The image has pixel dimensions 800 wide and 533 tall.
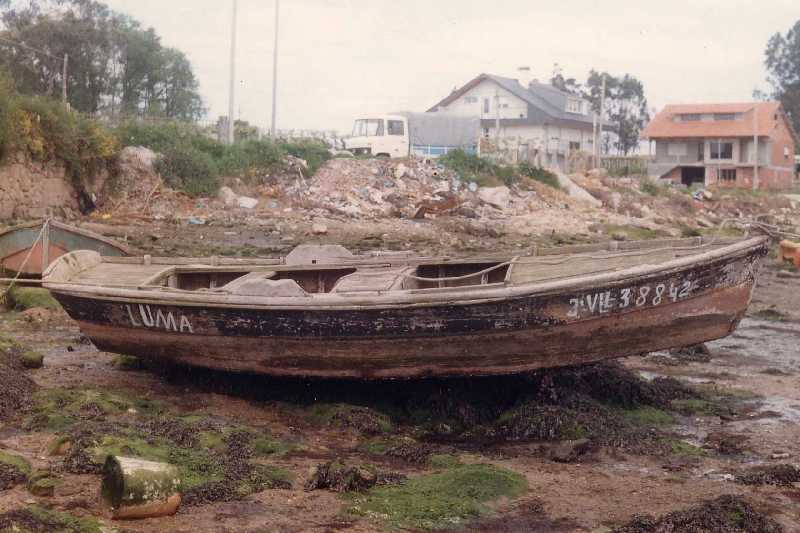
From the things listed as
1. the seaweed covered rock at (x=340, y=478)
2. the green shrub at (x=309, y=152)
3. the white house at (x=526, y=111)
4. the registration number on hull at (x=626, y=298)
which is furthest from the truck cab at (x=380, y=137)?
the seaweed covered rock at (x=340, y=478)

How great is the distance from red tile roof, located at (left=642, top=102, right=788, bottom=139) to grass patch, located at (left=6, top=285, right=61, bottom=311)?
4596 centimetres

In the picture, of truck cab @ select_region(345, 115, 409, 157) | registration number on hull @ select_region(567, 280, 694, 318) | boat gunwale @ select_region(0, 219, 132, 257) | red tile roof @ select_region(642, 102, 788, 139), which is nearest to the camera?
registration number on hull @ select_region(567, 280, 694, 318)

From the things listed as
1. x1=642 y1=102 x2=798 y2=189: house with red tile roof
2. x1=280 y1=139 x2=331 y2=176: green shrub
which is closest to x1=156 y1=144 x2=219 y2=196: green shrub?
x1=280 y1=139 x2=331 y2=176: green shrub

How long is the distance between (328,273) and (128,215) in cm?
1451

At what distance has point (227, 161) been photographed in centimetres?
2859

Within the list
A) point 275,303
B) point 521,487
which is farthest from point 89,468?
point 521,487

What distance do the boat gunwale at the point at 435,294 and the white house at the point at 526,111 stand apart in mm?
42904

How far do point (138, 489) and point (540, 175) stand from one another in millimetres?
30454

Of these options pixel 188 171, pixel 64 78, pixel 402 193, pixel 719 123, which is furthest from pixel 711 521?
pixel 719 123

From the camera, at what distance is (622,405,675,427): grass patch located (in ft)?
30.5

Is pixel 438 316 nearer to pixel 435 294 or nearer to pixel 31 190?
pixel 435 294

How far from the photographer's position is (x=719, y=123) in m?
54.3

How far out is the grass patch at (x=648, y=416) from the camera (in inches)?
366

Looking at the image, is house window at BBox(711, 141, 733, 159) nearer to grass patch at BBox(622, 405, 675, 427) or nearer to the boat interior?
the boat interior
